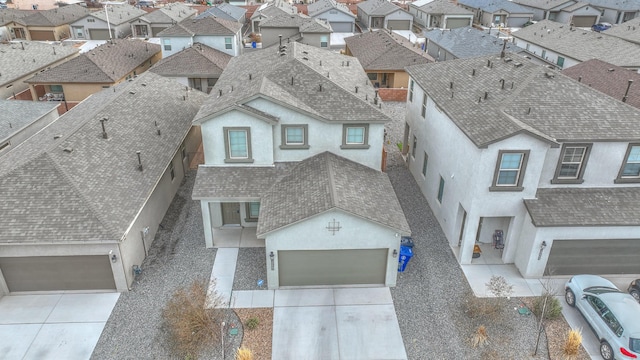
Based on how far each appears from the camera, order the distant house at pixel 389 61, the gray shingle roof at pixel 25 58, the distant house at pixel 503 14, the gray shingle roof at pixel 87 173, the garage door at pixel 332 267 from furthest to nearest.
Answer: the distant house at pixel 503 14
the distant house at pixel 389 61
the gray shingle roof at pixel 25 58
the garage door at pixel 332 267
the gray shingle roof at pixel 87 173

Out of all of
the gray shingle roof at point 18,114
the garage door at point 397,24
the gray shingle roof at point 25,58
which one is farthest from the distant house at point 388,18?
the gray shingle roof at point 18,114

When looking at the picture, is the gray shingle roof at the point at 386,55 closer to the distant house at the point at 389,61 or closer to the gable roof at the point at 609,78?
the distant house at the point at 389,61

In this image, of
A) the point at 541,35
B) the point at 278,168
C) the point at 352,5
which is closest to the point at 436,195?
the point at 278,168

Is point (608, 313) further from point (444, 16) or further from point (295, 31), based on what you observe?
point (444, 16)

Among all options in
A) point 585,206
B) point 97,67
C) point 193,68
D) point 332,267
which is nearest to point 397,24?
point 193,68

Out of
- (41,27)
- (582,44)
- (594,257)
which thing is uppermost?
(582,44)

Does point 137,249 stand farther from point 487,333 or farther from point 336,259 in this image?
point 487,333

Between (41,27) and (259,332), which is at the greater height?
(41,27)
